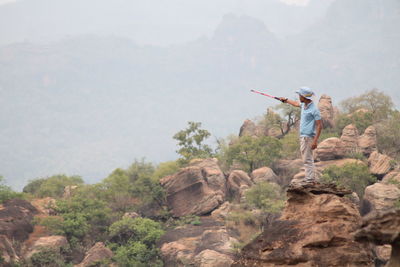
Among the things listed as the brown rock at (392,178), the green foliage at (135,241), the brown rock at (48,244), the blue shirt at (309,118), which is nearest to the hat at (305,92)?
the blue shirt at (309,118)

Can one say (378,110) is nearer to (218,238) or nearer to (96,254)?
(218,238)

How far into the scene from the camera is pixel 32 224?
142 feet

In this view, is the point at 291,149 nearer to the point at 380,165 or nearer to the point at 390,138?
the point at 390,138

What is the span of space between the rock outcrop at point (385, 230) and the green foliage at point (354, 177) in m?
31.3

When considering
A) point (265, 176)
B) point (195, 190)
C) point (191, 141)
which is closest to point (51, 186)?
point (191, 141)

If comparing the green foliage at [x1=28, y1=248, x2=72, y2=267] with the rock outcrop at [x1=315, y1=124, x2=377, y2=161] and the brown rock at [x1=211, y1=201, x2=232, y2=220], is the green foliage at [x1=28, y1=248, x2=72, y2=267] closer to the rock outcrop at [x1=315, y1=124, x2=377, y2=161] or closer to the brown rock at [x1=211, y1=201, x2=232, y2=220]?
the brown rock at [x1=211, y1=201, x2=232, y2=220]

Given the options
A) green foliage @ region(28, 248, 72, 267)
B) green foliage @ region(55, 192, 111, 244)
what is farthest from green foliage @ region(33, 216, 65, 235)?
green foliage @ region(28, 248, 72, 267)

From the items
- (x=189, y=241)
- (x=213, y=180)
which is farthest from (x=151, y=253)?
(x=213, y=180)

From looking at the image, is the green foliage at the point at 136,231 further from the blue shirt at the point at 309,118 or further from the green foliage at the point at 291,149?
the blue shirt at the point at 309,118

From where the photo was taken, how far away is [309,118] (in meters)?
14.2

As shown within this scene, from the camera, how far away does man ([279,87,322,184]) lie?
46.2 ft

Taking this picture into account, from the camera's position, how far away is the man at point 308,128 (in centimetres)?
1409

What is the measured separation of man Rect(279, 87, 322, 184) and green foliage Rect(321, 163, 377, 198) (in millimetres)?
26078

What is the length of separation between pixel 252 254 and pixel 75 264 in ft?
98.1
